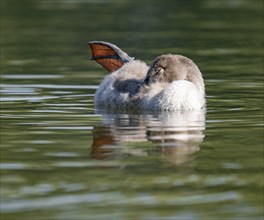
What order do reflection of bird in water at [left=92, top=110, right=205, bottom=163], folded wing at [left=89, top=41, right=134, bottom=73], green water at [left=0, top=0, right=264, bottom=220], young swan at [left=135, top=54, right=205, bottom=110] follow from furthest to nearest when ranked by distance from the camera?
folded wing at [left=89, top=41, right=134, bottom=73] → young swan at [left=135, top=54, right=205, bottom=110] → reflection of bird in water at [left=92, top=110, right=205, bottom=163] → green water at [left=0, top=0, right=264, bottom=220]

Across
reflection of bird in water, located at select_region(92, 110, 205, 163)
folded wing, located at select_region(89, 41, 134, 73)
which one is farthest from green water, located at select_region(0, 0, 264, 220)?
folded wing, located at select_region(89, 41, 134, 73)

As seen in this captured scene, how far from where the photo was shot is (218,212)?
6965mm

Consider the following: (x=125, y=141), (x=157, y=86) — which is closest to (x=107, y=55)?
(x=157, y=86)

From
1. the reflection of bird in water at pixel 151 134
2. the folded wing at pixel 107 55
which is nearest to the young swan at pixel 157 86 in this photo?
the reflection of bird in water at pixel 151 134

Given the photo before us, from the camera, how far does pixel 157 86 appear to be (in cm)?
1232

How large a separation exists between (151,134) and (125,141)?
55 cm

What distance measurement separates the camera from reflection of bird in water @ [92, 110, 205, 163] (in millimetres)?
9344

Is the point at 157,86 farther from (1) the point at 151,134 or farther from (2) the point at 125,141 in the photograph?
(2) the point at 125,141

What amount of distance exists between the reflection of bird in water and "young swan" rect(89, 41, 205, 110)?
0.60 feet

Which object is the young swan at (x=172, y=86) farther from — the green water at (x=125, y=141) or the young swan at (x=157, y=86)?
the green water at (x=125, y=141)

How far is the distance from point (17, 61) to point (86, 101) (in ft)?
16.0

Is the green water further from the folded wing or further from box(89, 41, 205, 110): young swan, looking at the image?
the folded wing

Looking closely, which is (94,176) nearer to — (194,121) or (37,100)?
(194,121)

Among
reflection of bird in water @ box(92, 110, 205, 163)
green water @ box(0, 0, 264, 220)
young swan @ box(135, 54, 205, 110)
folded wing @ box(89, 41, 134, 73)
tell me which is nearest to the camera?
green water @ box(0, 0, 264, 220)
